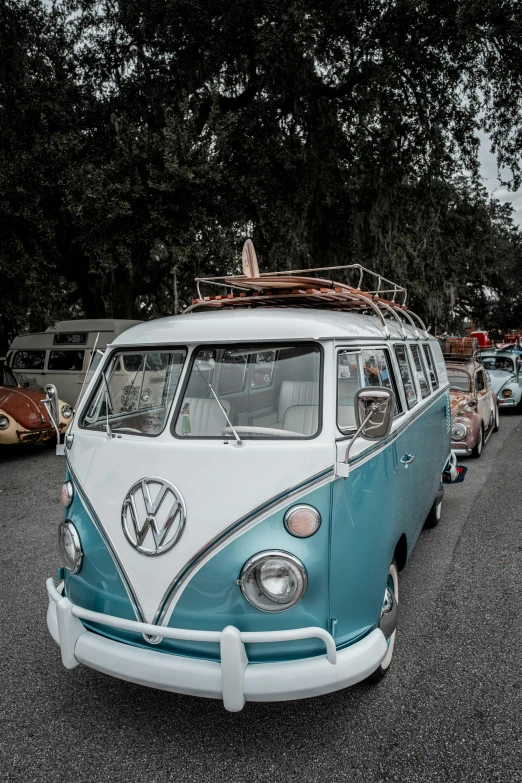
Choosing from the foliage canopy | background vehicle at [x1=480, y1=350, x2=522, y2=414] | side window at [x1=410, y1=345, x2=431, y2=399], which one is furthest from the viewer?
background vehicle at [x1=480, y1=350, x2=522, y2=414]

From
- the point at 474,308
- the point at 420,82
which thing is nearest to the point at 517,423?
the point at 420,82

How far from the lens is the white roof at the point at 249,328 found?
313 centimetres

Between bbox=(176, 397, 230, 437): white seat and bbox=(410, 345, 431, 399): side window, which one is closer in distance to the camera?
bbox=(176, 397, 230, 437): white seat

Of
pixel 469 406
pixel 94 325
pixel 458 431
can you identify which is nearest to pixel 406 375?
pixel 458 431

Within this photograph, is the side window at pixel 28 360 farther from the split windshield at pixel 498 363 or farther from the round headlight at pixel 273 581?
the round headlight at pixel 273 581

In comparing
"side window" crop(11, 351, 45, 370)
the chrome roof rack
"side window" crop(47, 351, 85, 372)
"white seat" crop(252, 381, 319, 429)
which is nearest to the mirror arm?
"white seat" crop(252, 381, 319, 429)

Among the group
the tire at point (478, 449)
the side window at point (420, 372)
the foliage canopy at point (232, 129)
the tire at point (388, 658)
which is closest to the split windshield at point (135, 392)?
the tire at point (388, 658)

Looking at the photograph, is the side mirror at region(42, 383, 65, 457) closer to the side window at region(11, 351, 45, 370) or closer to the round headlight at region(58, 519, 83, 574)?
the round headlight at region(58, 519, 83, 574)

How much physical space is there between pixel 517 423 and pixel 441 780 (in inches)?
481

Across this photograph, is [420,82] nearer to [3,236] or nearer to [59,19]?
[59,19]

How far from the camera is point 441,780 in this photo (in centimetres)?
253

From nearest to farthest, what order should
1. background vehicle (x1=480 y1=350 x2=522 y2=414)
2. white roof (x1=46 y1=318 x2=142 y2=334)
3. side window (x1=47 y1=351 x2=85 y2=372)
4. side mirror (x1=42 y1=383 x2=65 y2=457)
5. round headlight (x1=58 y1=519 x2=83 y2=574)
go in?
1. round headlight (x1=58 y1=519 x2=83 y2=574)
2. side mirror (x1=42 y1=383 x2=65 y2=457)
3. white roof (x1=46 y1=318 x2=142 y2=334)
4. side window (x1=47 y1=351 x2=85 y2=372)
5. background vehicle (x1=480 y1=350 x2=522 y2=414)

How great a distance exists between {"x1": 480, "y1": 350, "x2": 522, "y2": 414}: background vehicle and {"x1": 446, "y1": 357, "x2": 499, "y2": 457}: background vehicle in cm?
371

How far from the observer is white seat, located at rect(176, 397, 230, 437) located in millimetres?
3078
